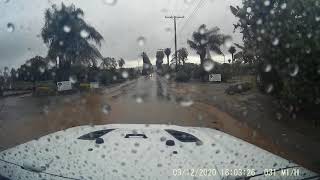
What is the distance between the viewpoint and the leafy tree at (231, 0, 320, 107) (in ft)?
32.0

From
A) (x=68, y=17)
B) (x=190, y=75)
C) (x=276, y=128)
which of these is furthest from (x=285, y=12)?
(x=190, y=75)

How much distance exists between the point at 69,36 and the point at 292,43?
14692 millimetres

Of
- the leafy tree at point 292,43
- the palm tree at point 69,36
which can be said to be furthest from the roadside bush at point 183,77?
the leafy tree at point 292,43

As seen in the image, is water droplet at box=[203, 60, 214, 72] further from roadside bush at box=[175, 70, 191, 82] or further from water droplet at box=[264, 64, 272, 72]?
water droplet at box=[264, 64, 272, 72]

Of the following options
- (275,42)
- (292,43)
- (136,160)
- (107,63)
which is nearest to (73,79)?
(107,63)

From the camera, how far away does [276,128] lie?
11461mm

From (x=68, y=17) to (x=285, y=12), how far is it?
40.6 ft

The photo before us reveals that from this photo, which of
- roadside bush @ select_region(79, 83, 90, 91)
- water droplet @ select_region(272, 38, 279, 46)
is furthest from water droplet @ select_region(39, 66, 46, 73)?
water droplet @ select_region(272, 38, 279, 46)

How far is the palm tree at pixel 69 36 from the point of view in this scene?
19.6m

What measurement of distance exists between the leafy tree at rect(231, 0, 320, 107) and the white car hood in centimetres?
634

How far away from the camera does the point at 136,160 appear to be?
3154 mm

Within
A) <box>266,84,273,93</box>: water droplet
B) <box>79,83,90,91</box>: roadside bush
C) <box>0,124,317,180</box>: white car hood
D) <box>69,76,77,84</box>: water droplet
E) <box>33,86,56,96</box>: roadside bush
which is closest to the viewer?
<box>0,124,317,180</box>: white car hood

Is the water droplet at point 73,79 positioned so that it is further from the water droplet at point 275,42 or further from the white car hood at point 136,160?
the white car hood at point 136,160

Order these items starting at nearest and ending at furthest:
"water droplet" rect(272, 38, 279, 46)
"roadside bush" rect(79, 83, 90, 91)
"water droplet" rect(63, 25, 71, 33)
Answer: "water droplet" rect(272, 38, 279, 46)
"water droplet" rect(63, 25, 71, 33)
"roadside bush" rect(79, 83, 90, 91)
